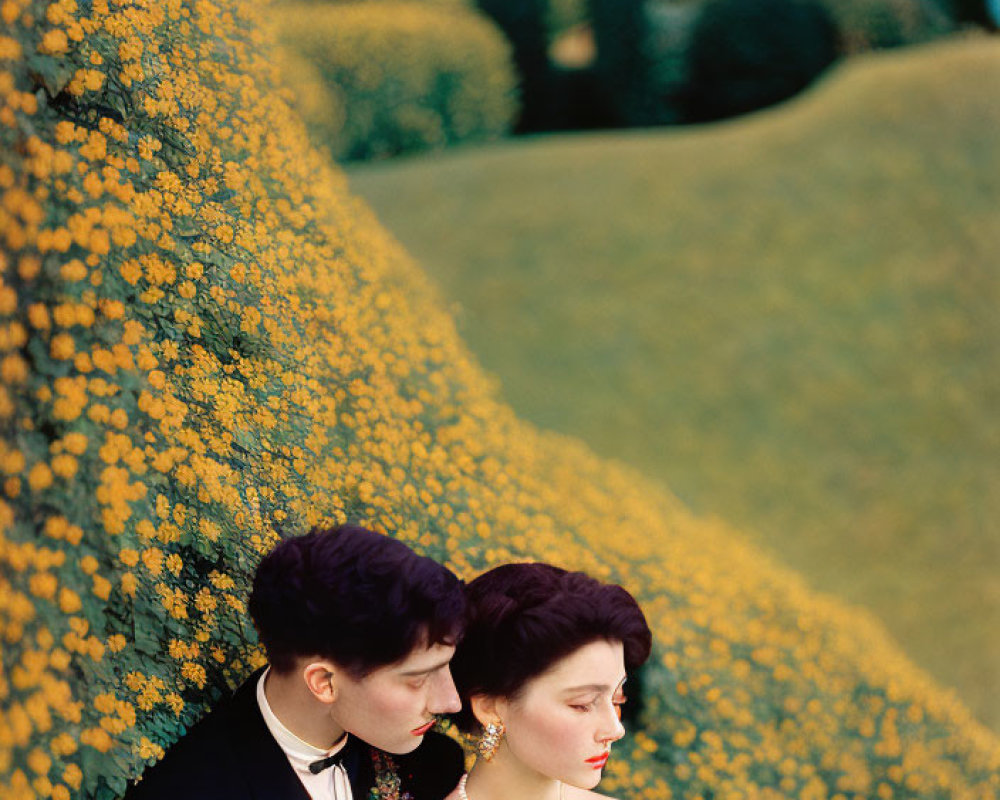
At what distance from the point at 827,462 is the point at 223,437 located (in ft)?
25.9

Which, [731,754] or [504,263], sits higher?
[731,754]

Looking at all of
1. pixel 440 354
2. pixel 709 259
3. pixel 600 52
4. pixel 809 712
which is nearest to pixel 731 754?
pixel 809 712

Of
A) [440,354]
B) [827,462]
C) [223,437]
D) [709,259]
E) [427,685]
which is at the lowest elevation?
[827,462]

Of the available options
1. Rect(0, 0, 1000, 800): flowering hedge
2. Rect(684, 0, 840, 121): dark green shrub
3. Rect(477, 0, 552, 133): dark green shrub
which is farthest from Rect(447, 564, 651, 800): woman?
Rect(477, 0, 552, 133): dark green shrub

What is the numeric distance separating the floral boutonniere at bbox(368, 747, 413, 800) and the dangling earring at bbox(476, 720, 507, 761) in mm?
205

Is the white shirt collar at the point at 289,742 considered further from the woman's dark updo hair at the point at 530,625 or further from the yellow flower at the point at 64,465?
the yellow flower at the point at 64,465

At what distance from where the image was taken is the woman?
226 centimetres

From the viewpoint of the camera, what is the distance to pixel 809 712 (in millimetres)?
4230

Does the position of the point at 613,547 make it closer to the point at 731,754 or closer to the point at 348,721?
the point at 731,754

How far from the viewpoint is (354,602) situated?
A: 80.7 inches

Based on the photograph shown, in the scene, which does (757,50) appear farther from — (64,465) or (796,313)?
(64,465)

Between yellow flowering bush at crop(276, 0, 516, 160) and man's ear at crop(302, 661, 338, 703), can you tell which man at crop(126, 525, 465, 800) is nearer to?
man's ear at crop(302, 661, 338, 703)

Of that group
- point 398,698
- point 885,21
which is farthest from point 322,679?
point 885,21

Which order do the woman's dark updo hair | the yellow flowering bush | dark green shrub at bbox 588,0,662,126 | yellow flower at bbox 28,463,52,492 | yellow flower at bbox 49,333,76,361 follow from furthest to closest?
dark green shrub at bbox 588,0,662,126
the yellow flowering bush
the woman's dark updo hair
yellow flower at bbox 49,333,76,361
yellow flower at bbox 28,463,52,492
